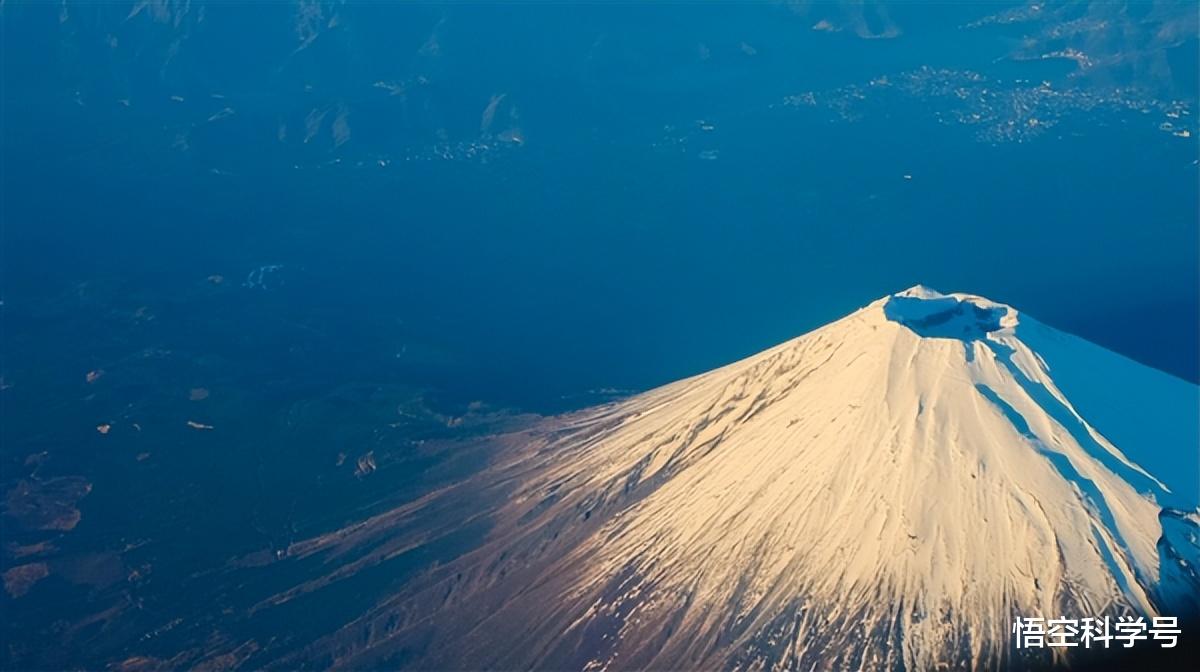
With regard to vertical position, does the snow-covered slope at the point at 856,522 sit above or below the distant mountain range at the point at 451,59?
below

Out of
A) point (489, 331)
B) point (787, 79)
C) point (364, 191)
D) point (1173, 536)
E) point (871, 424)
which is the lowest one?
point (1173, 536)

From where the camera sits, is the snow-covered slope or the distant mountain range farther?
the distant mountain range

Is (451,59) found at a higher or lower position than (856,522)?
higher

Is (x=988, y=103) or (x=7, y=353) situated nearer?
(x=7, y=353)

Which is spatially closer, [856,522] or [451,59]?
[856,522]

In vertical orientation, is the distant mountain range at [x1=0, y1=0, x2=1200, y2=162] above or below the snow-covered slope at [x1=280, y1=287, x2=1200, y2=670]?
above

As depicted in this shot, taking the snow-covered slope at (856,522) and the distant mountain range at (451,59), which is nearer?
the snow-covered slope at (856,522)

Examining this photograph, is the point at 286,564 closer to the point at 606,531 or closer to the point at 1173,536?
the point at 606,531

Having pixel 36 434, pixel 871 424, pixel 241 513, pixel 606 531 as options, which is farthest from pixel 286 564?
pixel 871 424
